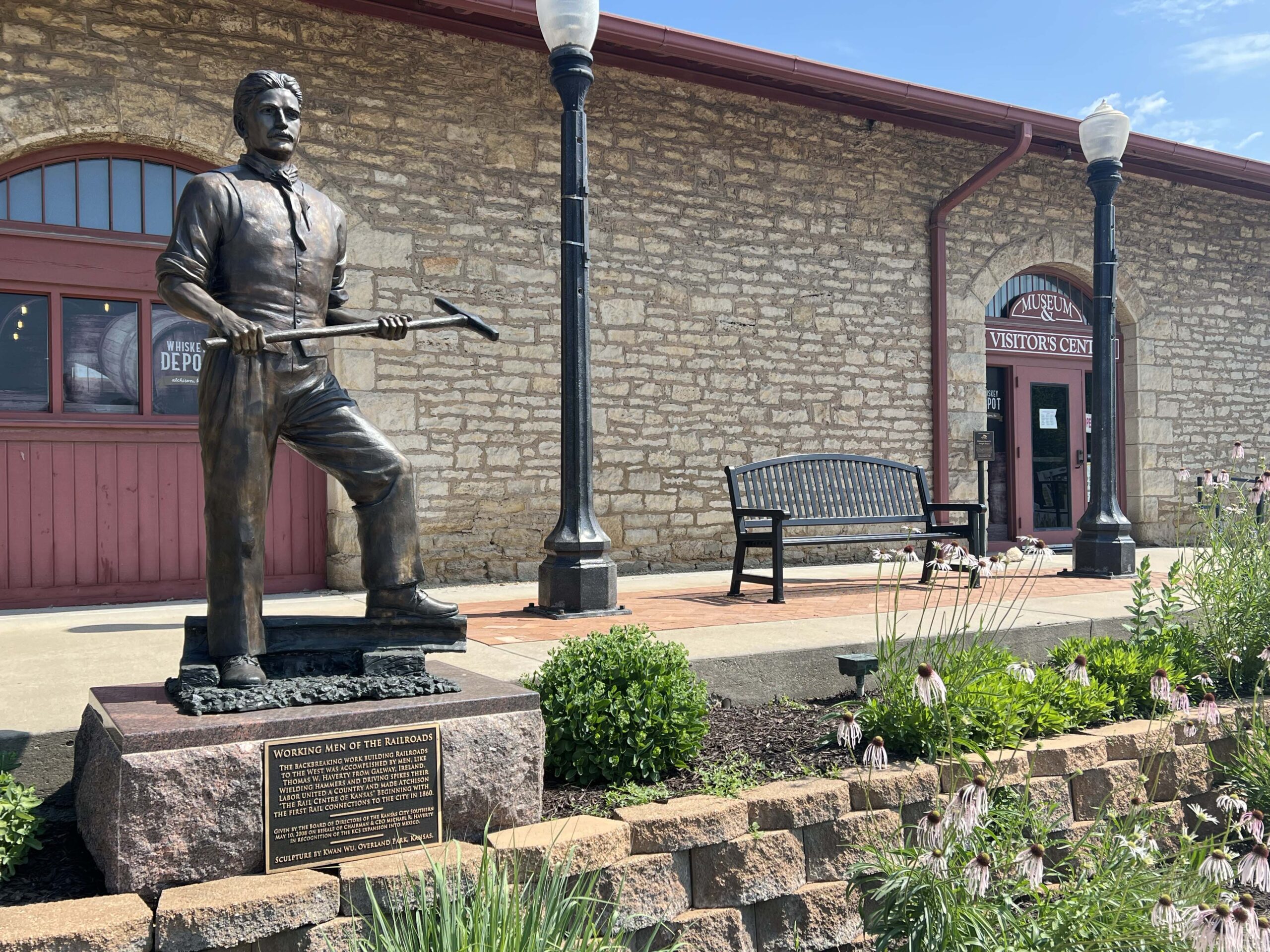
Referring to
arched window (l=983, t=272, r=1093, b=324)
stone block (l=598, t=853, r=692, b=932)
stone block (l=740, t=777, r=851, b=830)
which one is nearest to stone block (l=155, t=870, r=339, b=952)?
stone block (l=598, t=853, r=692, b=932)

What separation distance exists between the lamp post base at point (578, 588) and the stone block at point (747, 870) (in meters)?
2.44

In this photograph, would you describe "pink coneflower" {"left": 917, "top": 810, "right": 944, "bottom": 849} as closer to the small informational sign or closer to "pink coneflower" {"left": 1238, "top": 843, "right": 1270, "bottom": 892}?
"pink coneflower" {"left": 1238, "top": 843, "right": 1270, "bottom": 892}

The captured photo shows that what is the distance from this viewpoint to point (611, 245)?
8062 mm

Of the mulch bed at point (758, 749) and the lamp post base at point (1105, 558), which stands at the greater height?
the lamp post base at point (1105, 558)

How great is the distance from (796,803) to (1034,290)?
9.02m

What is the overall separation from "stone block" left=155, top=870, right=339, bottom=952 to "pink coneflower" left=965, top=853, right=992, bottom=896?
148 cm

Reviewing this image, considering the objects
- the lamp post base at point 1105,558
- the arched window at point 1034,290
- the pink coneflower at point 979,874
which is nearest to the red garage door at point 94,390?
the pink coneflower at point 979,874

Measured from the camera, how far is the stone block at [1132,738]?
143 inches

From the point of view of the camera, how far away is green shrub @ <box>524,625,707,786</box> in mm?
3084

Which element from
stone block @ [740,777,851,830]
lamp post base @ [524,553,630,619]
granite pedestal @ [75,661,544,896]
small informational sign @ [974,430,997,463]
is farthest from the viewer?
small informational sign @ [974,430,997,463]

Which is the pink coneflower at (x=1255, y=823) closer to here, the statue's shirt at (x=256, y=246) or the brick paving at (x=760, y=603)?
the brick paving at (x=760, y=603)

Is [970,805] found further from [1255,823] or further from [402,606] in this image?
[402,606]

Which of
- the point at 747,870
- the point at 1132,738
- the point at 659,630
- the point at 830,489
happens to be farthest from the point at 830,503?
the point at 747,870

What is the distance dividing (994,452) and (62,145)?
867 centimetres
